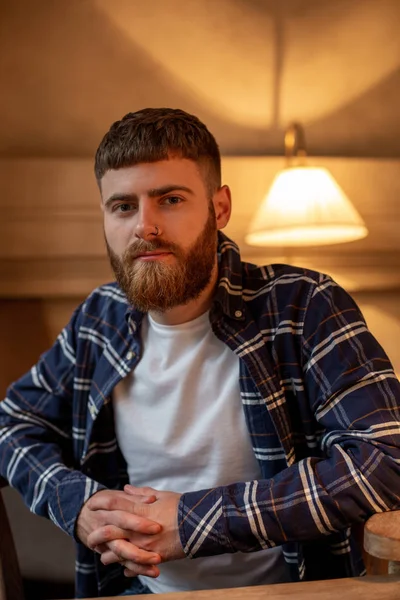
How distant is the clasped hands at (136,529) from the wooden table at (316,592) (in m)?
0.19

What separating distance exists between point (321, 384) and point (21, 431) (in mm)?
632

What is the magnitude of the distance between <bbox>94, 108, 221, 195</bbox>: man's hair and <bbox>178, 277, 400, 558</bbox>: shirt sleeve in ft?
1.54

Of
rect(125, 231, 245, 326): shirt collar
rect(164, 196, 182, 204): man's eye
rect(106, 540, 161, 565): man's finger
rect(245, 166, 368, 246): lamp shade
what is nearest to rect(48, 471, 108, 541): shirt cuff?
rect(106, 540, 161, 565): man's finger

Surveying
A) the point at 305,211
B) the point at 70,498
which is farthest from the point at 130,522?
the point at 305,211

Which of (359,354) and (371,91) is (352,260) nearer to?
(371,91)

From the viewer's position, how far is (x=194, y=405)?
122 cm

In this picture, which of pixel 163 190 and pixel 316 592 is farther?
pixel 163 190

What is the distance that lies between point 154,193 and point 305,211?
62 cm

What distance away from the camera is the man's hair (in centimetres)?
116

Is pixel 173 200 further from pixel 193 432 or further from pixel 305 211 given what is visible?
pixel 305 211

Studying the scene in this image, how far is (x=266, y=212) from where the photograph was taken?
1701 millimetres

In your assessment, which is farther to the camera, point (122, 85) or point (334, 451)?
point (122, 85)

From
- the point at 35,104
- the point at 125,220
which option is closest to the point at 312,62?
the point at 35,104

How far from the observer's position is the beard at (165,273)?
1.17 m
